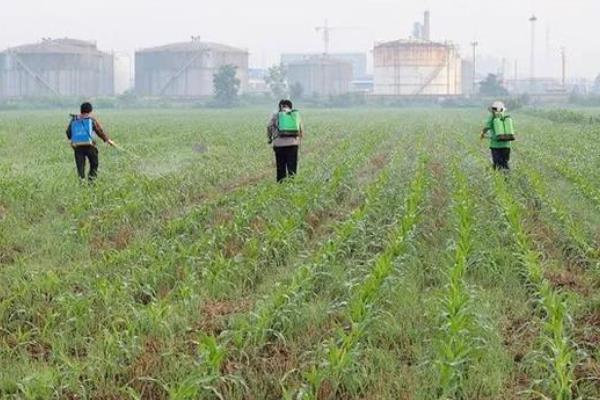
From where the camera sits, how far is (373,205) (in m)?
10.6

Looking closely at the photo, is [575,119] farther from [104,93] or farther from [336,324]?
[104,93]

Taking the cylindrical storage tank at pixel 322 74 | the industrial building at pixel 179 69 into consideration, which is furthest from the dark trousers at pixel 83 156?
the cylindrical storage tank at pixel 322 74

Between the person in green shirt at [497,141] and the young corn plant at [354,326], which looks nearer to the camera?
the young corn plant at [354,326]

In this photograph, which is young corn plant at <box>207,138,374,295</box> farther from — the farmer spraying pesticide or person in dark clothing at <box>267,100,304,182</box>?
the farmer spraying pesticide

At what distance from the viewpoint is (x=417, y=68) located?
10025 cm

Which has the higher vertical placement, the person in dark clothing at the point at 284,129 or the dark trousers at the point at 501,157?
the person in dark clothing at the point at 284,129

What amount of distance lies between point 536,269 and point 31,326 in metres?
4.08

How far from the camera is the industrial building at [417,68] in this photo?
100 metres

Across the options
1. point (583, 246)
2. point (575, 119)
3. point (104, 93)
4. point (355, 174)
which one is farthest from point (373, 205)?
point (104, 93)

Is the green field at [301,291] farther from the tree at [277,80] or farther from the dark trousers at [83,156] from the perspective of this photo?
the tree at [277,80]

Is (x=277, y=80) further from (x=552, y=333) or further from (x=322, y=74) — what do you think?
(x=552, y=333)

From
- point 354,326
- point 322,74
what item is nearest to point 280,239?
point 354,326

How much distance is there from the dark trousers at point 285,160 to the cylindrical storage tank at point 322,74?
100 meters

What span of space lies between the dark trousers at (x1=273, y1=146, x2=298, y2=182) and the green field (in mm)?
783
